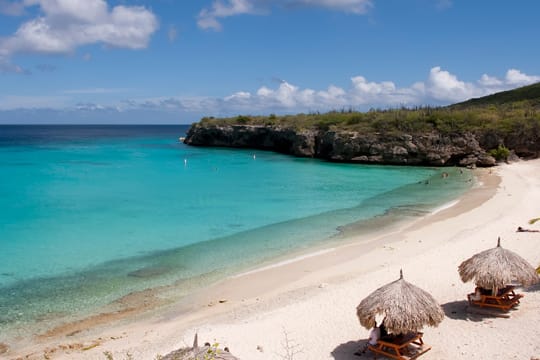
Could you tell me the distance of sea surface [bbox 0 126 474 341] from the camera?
599 inches

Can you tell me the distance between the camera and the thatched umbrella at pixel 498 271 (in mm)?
10953

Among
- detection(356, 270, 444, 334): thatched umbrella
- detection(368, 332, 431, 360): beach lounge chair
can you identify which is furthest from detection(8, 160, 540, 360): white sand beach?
detection(356, 270, 444, 334): thatched umbrella

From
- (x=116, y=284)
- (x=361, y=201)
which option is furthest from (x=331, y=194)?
(x=116, y=284)

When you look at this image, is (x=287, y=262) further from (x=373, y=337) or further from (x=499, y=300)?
(x=499, y=300)

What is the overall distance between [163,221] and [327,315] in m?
14.8

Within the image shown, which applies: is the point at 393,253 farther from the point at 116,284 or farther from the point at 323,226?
the point at 116,284

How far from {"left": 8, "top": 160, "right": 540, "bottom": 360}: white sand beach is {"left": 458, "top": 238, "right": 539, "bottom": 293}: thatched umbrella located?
88 cm

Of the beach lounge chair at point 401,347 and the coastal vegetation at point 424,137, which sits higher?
the coastal vegetation at point 424,137

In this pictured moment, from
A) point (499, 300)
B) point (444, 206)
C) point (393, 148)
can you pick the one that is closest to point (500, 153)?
point (393, 148)

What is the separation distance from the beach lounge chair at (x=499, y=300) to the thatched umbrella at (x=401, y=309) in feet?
8.00

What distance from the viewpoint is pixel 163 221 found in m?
24.7

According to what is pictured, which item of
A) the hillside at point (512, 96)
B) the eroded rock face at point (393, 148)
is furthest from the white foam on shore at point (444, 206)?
the hillside at point (512, 96)

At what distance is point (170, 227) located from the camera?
76.5 feet

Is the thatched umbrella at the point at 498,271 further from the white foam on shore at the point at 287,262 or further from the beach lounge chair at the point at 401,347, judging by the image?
the white foam on shore at the point at 287,262
